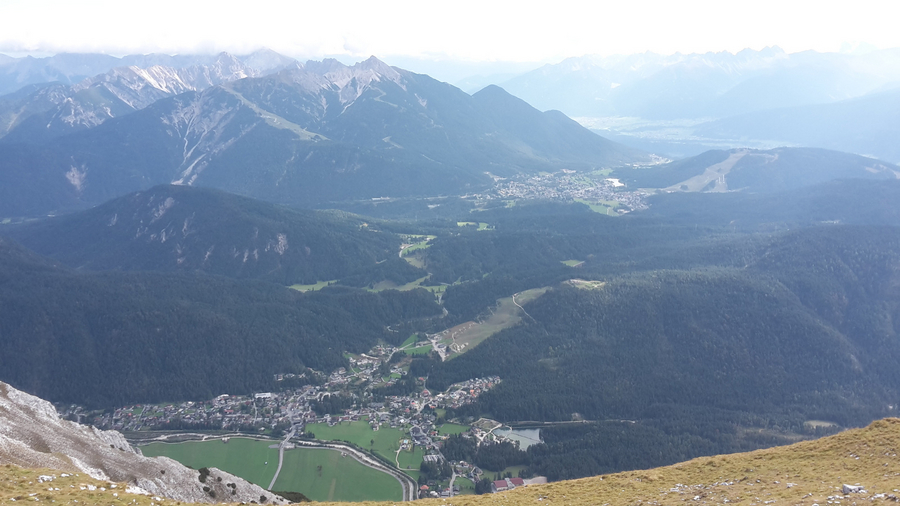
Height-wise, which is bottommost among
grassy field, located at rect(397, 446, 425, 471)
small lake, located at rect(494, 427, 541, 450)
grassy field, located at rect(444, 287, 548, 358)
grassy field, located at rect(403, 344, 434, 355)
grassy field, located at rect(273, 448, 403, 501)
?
grassy field, located at rect(273, 448, 403, 501)

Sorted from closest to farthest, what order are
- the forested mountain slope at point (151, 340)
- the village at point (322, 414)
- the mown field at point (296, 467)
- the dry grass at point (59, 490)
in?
the dry grass at point (59, 490)
the mown field at point (296, 467)
the village at point (322, 414)
the forested mountain slope at point (151, 340)

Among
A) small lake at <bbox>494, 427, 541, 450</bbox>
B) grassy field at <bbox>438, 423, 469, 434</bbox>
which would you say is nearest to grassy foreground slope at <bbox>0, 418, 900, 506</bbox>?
small lake at <bbox>494, 427, 541, 450</bbox>

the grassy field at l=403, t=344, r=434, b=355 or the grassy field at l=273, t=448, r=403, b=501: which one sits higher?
the grassy field at l=403, t=344, r=434, b=355

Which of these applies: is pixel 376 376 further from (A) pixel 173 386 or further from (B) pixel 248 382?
(A) pixel 173 386

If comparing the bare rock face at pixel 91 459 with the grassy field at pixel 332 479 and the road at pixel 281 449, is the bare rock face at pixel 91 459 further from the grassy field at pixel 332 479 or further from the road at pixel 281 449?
the road at pixel 281 449

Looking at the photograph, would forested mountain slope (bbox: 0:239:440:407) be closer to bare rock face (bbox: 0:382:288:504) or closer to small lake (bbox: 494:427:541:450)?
small lake (bbox: 494:427:541:450)

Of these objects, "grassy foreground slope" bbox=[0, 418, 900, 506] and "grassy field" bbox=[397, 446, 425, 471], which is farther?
"grassy field" bbox=[397, 446, 425, 471]

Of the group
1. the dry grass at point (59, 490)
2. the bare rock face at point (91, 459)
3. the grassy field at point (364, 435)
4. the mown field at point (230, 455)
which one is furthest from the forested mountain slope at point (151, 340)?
the dry grass at point (59, 490)

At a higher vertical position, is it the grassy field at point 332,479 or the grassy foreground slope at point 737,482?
the grassy foreground slope at point 737,482
